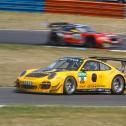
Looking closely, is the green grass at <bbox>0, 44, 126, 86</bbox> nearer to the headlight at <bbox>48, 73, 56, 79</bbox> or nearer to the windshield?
the windshield

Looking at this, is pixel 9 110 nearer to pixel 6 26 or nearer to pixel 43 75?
pixel 43 75

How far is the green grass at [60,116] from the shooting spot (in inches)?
419

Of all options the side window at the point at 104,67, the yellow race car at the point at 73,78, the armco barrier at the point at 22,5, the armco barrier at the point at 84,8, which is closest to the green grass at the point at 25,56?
the yellow race car at the point at 73,78

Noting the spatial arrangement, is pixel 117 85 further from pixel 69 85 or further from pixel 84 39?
pixel 84 39

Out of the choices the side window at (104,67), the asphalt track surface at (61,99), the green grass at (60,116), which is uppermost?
the side window at (104,67)

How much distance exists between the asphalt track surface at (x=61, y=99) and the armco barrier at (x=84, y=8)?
17259 millimetres

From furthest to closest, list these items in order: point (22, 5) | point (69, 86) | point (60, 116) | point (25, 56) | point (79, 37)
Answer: point (22, 5), point (79, 37), point (25, 56), point (69, 86), point (60, 116)

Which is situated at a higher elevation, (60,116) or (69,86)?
(69,86)

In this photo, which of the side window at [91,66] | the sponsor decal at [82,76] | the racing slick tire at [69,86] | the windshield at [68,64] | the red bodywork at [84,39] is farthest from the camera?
the red bodywork at [84,39]

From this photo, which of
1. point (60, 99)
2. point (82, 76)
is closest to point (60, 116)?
point (60, 99)

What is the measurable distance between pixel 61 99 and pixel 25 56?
8654mm

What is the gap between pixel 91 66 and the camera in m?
18.0

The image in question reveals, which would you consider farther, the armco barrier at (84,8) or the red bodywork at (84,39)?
the armco barrier at (84,8)

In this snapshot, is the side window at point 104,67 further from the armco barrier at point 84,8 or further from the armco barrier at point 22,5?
the armco barrier at point 22,5
